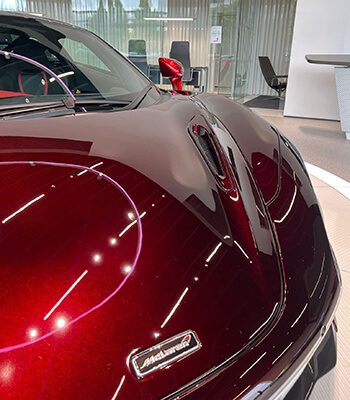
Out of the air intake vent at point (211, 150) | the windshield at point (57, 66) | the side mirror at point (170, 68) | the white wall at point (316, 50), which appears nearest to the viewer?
the air intake vent at point (211, 150)

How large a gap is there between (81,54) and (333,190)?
6.17ft

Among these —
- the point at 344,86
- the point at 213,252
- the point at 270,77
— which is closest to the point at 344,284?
the point at 213,252

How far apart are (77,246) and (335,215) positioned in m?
1.87

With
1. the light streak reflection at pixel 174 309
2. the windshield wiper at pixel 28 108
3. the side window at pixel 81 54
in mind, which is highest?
the side window at pixel 81 54

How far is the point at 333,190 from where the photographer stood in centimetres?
250

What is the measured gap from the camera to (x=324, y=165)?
10.3 ft

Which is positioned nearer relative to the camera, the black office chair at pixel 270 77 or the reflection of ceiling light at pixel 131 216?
the reflection of ceiling light at pixel 131 216

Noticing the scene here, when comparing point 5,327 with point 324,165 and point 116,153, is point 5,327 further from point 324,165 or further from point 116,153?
point 324,165

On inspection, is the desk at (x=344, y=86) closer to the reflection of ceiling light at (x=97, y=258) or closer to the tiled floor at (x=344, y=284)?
the tiled floor at (x=344, y=284)

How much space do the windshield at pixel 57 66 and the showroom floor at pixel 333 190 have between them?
1.02m

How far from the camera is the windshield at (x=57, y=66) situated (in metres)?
1.13

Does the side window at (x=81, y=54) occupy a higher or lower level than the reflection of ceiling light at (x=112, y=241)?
higher

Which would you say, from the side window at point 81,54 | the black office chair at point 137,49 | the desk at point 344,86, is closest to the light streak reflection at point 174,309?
the side window at point 81,54

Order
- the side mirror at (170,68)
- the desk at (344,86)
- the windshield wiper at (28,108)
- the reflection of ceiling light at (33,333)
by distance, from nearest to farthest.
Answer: the reflection of ceiling light at (33,333)
the windshield wiper at (28,108)
the side mirror at (170,68)
the desk at (344,86)
